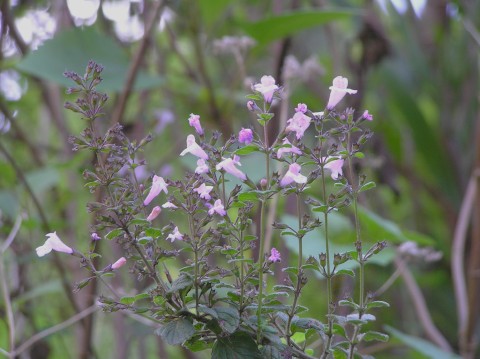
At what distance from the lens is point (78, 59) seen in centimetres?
120

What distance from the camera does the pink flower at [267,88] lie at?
0.46 m

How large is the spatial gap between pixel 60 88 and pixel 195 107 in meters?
0.33

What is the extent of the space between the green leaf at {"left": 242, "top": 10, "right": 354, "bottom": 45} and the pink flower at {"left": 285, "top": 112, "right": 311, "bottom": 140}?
2.40ft

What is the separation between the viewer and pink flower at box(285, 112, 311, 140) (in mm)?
465

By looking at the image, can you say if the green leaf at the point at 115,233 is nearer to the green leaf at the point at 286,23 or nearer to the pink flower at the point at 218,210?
the pink flower at the point at 218,210

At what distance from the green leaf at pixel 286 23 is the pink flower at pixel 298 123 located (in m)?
0.73

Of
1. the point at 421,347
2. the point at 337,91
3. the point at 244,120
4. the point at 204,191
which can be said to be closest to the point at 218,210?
the point at 204,191

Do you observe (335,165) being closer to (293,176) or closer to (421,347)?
(293,176)

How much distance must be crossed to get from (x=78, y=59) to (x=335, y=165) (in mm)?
817

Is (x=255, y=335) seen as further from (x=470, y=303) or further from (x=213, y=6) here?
(x=213, y=6)

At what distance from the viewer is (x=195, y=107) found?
165 centimetres

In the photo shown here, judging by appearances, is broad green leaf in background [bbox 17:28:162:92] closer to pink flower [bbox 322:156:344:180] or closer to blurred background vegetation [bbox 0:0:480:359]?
blurred background vegetation [bbox 0:0:480:359]

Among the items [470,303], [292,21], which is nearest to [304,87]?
[292,21]

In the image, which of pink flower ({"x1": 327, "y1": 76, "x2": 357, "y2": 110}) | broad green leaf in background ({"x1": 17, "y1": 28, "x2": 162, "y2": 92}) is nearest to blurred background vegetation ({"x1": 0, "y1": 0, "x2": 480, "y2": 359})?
broad green leaf in background ({"x1": 17, "y1": 28, "x2": 162, "y2": 92})
